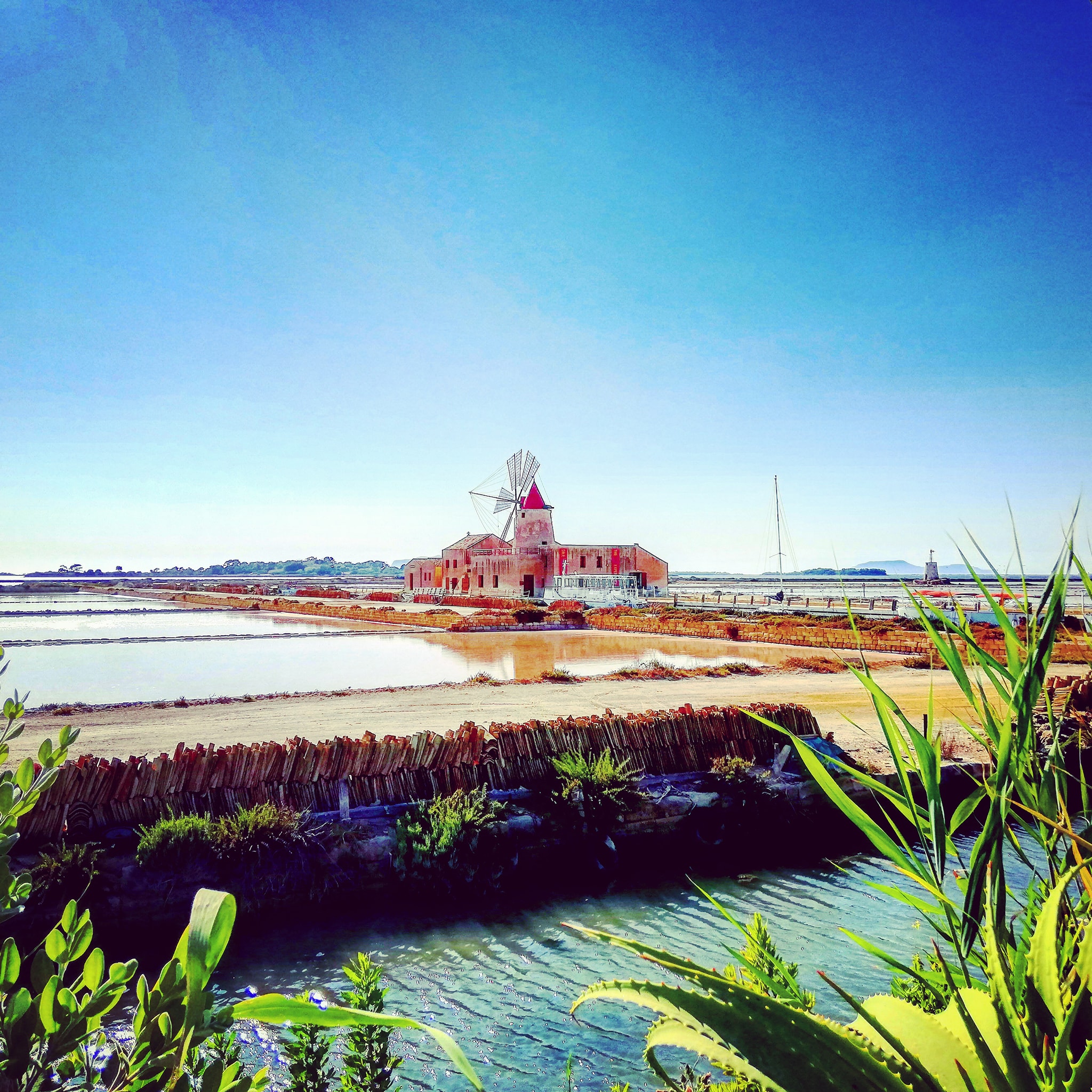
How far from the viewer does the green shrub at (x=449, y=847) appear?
5660 mm

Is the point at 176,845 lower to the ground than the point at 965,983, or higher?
lower

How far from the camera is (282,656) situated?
20688mm

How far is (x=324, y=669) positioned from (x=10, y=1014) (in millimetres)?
17700

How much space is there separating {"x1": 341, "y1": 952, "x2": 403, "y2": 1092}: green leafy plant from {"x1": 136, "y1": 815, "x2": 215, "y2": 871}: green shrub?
3.39 m

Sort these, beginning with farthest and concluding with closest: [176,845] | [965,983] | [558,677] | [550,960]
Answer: [558,677] → [176,845] → [550,960] → [965,983]

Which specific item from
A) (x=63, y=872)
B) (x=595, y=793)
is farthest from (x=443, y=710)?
(x=63, y=872)

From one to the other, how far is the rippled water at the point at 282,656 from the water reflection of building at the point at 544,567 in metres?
19.2

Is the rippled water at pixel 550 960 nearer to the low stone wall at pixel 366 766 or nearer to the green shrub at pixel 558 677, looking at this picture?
the low stone wall at pixel 366 766

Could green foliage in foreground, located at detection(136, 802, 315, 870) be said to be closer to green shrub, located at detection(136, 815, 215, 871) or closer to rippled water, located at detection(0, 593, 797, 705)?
green shrub, located at detection(136, 815, 215, 871)

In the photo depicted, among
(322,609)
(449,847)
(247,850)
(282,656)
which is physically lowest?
(282,656)

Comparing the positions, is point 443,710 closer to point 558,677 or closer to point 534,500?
point 558,677

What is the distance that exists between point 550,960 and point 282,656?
1760 centimetres

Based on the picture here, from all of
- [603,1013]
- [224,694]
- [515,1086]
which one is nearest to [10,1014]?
[515,1086]

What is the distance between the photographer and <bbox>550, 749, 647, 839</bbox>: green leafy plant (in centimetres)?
645
